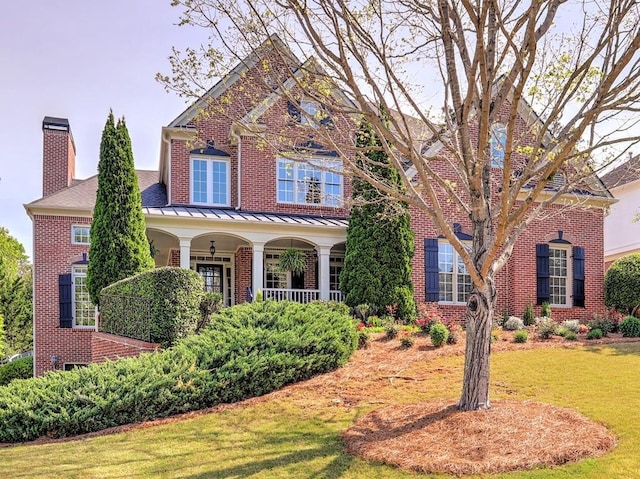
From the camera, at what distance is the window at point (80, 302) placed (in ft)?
52.7

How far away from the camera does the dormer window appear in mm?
16984

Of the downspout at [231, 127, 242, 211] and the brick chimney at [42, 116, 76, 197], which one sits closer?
the downspout at [231, 127, 242, 211]

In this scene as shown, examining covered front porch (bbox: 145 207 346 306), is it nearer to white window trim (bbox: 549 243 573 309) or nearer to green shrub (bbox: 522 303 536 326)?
green shrub (bbox: 522 303 536 326)

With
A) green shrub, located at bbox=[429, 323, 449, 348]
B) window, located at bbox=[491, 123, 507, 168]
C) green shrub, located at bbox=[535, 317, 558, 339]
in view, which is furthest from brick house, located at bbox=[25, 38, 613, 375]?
green shrub, located at bbox=[429, 323, 449, 348]

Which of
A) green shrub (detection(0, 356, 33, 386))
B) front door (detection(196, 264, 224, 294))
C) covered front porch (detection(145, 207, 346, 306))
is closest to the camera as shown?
covered front porch (detection(145, 207, 346, 306))

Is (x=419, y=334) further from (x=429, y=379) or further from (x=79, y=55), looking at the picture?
(x=79, y=55)

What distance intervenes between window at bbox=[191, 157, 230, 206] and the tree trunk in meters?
11.5

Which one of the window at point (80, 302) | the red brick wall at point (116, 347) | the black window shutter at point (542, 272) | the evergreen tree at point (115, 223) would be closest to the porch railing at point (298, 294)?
the evergreen tree at point (115, 223)

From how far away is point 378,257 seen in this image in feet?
48.1

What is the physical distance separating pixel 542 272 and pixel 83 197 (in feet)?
44.9

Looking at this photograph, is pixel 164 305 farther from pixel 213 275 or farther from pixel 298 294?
pixel 213 275

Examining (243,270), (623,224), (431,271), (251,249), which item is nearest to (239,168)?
(251,249)

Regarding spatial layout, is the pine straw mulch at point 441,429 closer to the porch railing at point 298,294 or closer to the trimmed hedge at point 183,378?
the trimmed hedge at point 183,378

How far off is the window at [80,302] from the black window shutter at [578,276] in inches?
562
